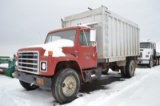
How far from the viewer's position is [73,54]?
16.0 ft

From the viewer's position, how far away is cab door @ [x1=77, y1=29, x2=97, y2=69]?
16.8 ft

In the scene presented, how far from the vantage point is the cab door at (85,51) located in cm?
513

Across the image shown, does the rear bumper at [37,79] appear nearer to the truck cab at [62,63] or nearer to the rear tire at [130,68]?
the truck cab at [62,63]

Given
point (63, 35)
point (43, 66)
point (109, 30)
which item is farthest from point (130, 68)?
point (43, 66)

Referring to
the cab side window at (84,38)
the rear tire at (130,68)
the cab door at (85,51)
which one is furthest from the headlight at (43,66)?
the rear tire at (130,68)

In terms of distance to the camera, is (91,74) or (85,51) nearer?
(85,51)

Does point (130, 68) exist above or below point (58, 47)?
below

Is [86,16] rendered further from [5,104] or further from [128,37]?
[5,104]

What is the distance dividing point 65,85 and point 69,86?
162mm

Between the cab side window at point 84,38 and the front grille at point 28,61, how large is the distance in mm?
1608

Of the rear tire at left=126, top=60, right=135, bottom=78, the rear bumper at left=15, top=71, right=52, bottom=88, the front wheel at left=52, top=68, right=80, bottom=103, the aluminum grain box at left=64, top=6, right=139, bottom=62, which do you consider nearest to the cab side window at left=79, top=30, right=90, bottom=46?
the aluminum grain box at left=64, top=6, right=139, bottom=62

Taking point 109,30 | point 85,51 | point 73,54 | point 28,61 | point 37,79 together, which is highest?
point 109,30

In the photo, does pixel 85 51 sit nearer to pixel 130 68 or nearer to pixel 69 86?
pixel 69 86

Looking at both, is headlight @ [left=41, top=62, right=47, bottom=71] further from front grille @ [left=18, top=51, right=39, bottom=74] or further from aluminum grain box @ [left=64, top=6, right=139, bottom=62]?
aluminum grain box @ [left=64, top=6, right=139, bottom=62]
